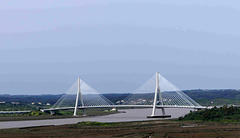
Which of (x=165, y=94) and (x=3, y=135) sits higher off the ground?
(x=165, y=94)

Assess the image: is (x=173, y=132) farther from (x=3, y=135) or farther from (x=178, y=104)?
(x=178, y=104)

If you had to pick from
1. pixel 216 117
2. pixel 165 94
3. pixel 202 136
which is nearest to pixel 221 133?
pixel 202 136

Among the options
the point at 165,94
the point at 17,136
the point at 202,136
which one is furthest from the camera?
the point at 165,94

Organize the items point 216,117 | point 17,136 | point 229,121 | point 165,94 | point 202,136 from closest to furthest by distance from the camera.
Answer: point 202,136
point 17,136
point 229,121
point 216,117
point 165,94

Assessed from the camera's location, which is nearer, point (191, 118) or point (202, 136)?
point (202, 136)

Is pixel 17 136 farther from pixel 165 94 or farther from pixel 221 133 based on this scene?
pixel 165 94

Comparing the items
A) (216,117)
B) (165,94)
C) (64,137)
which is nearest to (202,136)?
(64,137)
